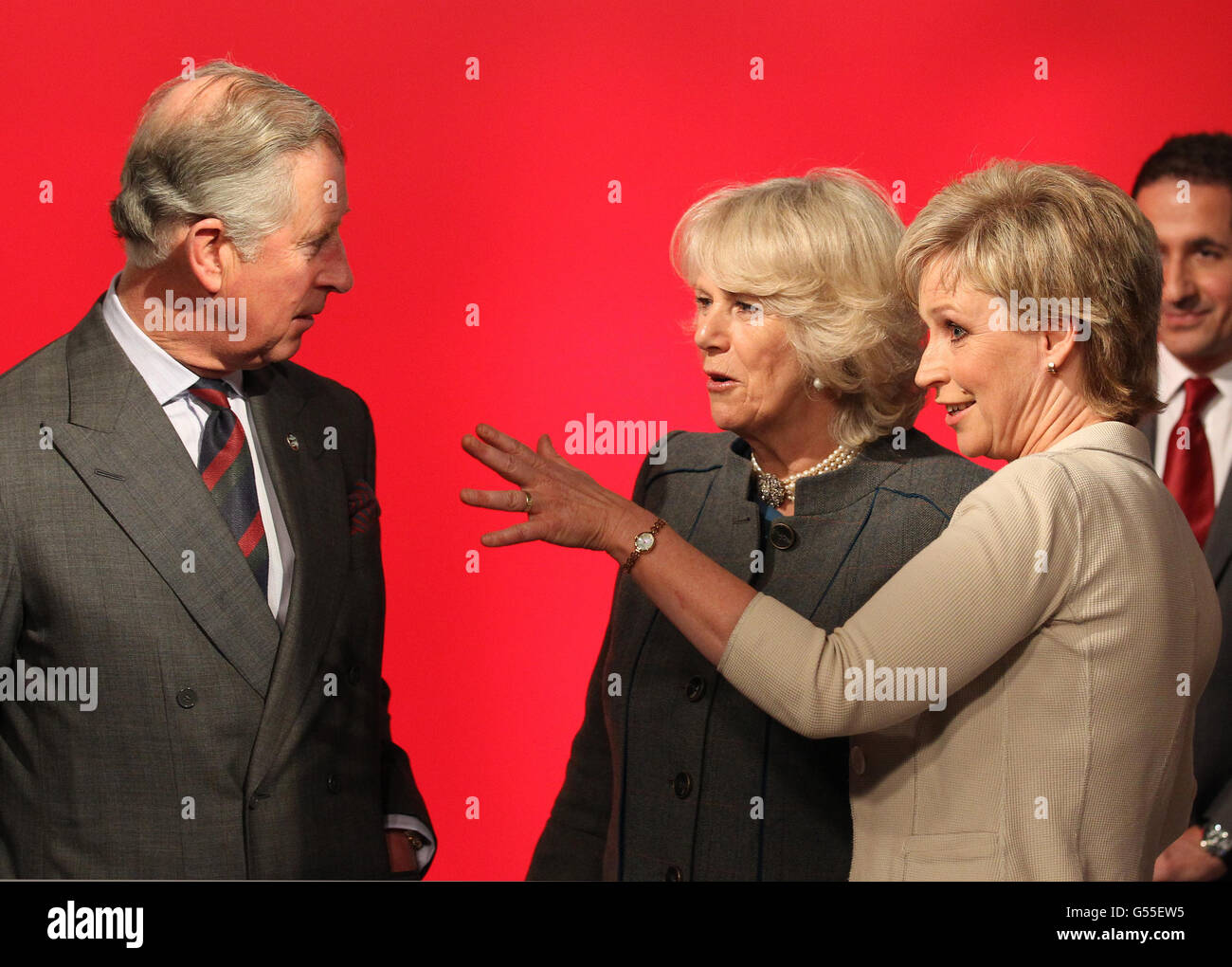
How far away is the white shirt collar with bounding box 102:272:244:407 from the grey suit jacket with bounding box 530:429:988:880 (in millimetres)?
858

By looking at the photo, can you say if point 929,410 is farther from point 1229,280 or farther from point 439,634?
point 439,634

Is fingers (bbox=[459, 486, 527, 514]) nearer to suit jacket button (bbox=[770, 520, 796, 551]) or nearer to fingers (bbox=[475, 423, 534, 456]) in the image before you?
fingers (bbox=[475, 423, 534, 456])

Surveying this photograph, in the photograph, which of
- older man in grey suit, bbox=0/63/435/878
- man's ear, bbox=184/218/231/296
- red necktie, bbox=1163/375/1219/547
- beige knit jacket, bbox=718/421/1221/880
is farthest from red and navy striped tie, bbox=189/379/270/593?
red necktie, bbox=1163/375/1219/547

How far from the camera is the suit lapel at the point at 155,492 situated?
201 cm

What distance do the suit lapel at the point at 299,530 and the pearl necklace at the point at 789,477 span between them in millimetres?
744

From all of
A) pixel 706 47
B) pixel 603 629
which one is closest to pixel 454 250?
pixel 706 47

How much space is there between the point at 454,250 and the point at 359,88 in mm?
365

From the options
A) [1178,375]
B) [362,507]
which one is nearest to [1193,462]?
[1178,375]

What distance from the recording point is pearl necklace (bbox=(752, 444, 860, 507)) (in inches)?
85.8

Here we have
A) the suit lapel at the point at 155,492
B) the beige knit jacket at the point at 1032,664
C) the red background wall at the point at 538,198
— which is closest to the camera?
the beige knit jacket at the point at 1032,664

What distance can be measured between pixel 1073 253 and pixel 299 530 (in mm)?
1314

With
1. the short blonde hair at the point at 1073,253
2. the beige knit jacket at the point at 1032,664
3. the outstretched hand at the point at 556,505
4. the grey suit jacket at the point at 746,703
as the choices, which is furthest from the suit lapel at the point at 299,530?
the short blonde hair at the point at 1073,253

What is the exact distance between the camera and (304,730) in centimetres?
Result: 214

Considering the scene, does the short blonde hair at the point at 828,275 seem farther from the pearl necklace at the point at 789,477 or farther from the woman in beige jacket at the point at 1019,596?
the woman in beige jacket at the point at 1019,596
